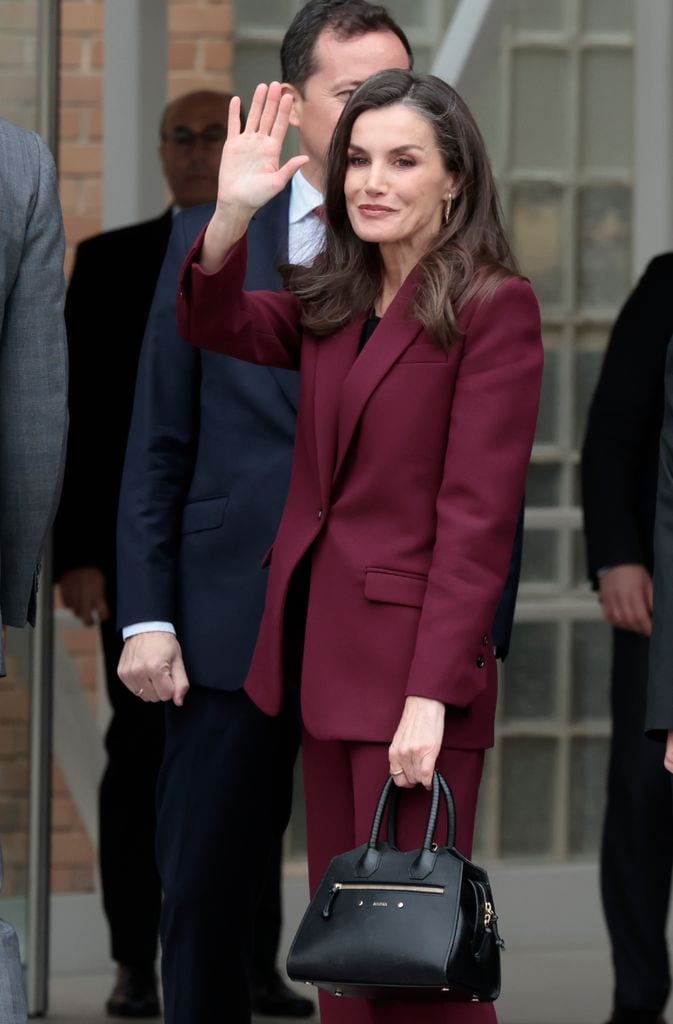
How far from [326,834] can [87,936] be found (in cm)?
251

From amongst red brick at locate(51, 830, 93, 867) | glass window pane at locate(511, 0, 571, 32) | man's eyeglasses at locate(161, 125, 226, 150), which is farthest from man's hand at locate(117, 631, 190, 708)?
glass window pane at locate(511, 0, 571, 32)

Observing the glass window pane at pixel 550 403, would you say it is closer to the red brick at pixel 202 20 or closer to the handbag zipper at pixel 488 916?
the red brick at pixel 202 20

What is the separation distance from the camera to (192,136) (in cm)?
487

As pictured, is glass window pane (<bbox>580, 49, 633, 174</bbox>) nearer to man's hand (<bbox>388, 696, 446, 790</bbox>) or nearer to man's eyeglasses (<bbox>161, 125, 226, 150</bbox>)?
man's eyeglasses (<bbox>161, 125, 226, 150</bbox>)

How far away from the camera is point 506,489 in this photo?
9.02 feet

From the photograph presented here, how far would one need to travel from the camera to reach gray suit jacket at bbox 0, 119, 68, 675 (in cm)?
278

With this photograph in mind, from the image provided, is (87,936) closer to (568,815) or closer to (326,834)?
(568,815)

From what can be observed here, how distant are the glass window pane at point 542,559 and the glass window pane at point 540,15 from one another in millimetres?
1276

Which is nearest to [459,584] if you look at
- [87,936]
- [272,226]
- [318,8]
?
[272,226]

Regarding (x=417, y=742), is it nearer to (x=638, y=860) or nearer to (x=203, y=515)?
(x=203, y=515)

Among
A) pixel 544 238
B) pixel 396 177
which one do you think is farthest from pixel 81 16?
pixel 396 177

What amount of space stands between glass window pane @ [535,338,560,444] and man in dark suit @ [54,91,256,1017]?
120 centimetres

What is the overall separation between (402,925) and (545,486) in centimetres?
312

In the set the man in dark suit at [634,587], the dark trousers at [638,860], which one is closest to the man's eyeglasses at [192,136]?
the man in dark suit at [634,587]
